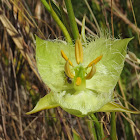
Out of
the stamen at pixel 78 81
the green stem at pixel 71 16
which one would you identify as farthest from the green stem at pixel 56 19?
the stamen at pixel 78 81

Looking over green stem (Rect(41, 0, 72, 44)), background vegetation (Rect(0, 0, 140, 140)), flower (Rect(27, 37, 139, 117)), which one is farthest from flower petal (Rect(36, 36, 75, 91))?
background vegetation (Rect(0, 0, 140, 140))

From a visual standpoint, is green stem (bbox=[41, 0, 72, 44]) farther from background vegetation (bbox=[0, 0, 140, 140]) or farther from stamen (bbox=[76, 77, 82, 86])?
background vegetation (bbox=[0, 0, 140, 140])

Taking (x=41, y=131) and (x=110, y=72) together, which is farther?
(x=41, y=131)

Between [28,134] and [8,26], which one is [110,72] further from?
[28,134]

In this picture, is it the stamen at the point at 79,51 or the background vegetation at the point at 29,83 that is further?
the background vegetation at the point at 29,83

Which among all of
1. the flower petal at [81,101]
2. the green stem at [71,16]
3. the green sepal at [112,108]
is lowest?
the green sepal at [112,108]

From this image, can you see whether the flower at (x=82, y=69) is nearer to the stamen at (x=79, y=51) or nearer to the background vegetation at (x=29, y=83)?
the stamen at (x=79, y=51)

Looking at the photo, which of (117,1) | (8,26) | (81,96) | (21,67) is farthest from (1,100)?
(117,1)
